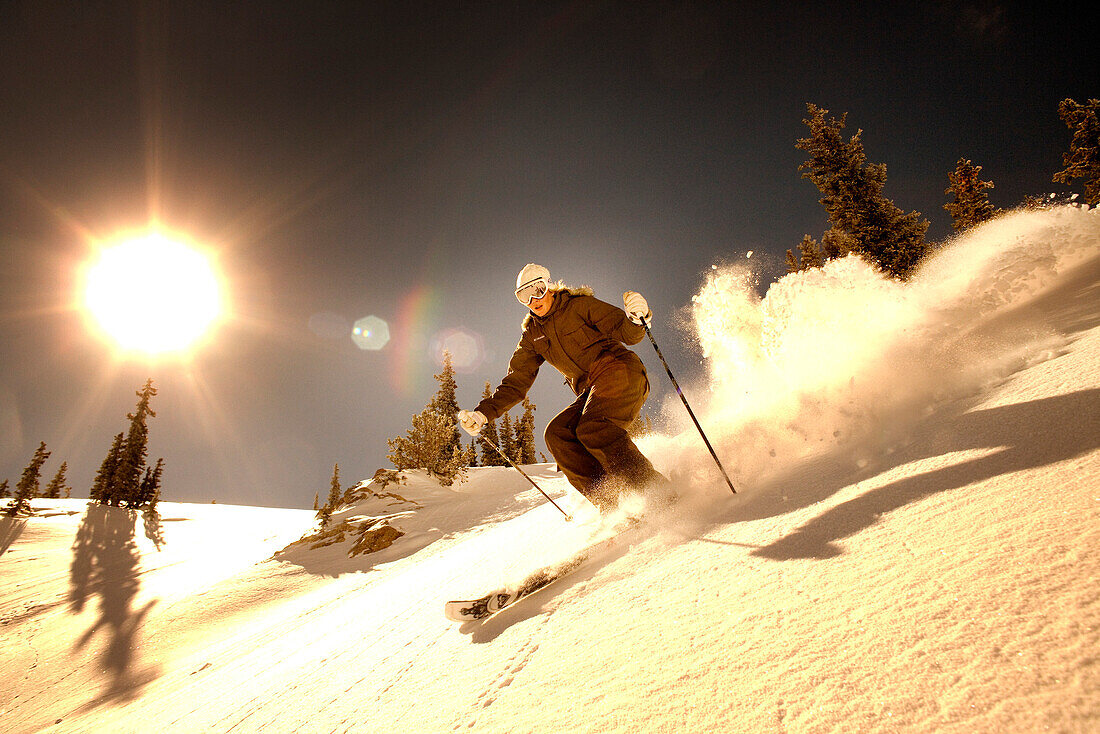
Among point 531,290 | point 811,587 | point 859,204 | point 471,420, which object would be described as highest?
point 859,204

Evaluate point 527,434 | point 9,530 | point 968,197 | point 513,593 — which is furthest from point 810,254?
point 9,530

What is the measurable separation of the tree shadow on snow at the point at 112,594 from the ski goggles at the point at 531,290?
5619 millimetres

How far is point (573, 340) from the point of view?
15.3 ft

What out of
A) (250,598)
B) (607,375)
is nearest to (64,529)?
(250,598)

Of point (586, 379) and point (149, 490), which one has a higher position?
point (149, 490)

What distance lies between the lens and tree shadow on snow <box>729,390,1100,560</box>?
1.66 m

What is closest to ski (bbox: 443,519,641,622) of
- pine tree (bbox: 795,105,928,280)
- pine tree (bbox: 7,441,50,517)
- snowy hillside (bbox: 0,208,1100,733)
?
snowy hillside (bbox: 0,208,1100,733)

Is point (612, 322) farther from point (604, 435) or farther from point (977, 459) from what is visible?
point (977, 459)

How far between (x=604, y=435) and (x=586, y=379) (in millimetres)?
799

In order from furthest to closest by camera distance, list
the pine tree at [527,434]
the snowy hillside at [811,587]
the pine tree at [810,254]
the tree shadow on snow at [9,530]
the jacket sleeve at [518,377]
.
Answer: the pine tree at [527,434] → the pine tree at [810,254] → the tree shadow on snow at [9,530] → the jacket sleeve at [518,377] → the snowy hillside at [811,587]

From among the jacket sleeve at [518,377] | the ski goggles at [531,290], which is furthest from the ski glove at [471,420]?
the ski goggles at [531,290]

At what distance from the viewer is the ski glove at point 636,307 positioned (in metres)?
4.47

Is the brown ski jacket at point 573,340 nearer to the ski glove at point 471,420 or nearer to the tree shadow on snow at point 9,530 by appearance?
the ski glove at point 471,420

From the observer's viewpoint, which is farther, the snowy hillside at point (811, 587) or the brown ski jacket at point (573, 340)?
the brown ski jacket at point (573, 340)
